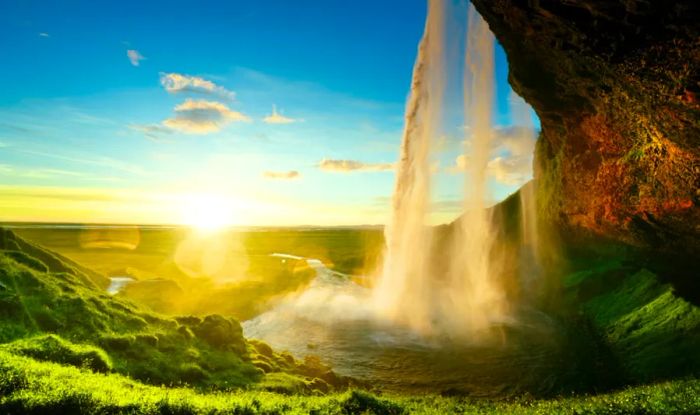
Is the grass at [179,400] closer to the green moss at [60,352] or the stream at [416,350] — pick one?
the green moss at [60,352]

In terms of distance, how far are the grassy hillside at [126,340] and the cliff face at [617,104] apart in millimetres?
20366

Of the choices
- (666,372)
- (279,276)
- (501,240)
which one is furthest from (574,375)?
(279,276)

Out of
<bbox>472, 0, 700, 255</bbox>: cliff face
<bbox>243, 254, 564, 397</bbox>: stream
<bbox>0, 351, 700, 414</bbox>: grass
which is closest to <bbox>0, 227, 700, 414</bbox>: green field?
<bbox>0, 351, 700, 414</bbox>: grass

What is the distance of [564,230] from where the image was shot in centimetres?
3534

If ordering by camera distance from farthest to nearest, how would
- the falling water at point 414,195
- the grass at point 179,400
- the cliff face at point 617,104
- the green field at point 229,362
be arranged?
1. the falling water at point 414,195
2. the green field at point 229,362
3. the grass at point 179,400
4. the cliff face at point 617,104

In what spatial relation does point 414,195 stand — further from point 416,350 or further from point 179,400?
point 179,400

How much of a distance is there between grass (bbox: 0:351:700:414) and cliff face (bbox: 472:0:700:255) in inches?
389

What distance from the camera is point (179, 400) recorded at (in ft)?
45.5

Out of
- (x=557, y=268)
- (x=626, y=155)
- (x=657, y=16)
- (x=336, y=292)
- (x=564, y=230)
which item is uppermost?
(x=657, y=16)

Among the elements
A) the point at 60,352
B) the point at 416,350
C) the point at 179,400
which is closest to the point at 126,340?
the point at 60,352

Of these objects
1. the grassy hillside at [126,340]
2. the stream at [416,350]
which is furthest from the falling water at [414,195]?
the grassy hillside at [126,340]

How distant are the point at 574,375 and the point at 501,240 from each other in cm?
3639

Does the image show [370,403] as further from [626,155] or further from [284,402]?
[626,155]

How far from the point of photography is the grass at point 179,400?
1237cm
